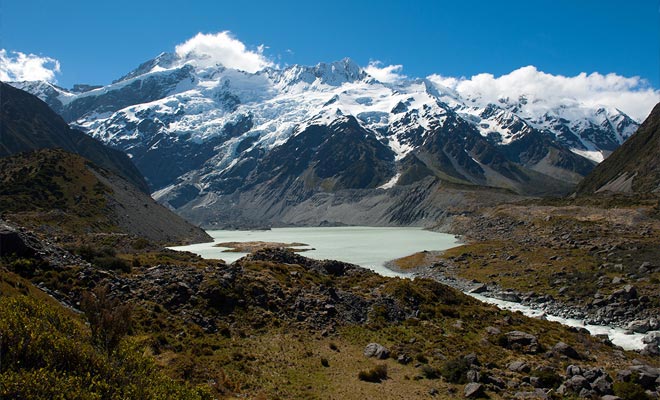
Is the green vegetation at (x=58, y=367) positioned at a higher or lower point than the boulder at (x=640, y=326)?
higher

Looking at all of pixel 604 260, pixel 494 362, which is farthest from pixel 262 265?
pixel 604 260

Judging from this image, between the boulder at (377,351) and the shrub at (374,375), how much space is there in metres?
3.58

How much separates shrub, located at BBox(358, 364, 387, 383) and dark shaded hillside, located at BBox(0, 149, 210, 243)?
3902 inches

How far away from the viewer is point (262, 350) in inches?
1292

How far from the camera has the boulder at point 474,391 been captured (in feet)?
86.4

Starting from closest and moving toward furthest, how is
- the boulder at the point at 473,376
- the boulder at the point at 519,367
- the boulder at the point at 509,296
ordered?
the boulder at the point at 473,376 < the boulder at the point at 519,367 < the boulder at the point at 509,296

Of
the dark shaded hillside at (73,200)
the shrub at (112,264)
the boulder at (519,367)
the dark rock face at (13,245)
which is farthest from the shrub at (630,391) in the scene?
the dark shaded hillside at (73,200)

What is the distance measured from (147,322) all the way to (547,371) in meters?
26.4

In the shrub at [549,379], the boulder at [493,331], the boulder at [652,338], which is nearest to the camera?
the shrub at [549,379]

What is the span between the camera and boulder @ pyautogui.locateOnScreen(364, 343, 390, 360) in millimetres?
33406

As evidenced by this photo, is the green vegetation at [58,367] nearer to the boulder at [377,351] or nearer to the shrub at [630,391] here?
the boulder at [377,351]

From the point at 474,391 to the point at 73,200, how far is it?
5412 inches

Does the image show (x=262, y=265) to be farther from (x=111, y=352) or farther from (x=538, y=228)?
(x=538, y=228)

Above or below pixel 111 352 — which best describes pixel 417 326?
below
